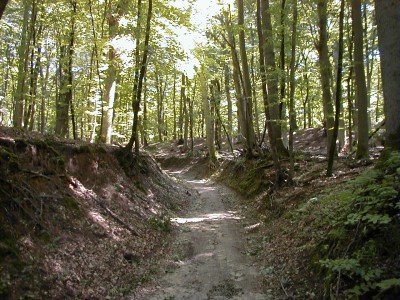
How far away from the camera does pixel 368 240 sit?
5.34 m

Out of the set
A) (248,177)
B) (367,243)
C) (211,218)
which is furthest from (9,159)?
(248,177)

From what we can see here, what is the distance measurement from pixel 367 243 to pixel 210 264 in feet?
12.6

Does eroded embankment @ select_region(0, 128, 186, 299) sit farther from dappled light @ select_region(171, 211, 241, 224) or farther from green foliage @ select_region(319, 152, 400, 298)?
green foliage @ select_region(319, 152, 400, 298)

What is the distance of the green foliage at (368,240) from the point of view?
4652 mm

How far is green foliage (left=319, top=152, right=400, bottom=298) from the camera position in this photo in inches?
183

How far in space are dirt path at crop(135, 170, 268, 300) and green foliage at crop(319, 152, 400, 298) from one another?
1.67 meters

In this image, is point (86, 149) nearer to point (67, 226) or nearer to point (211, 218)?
point (67, 226)

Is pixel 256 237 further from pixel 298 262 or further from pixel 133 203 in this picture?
pixel 133 203

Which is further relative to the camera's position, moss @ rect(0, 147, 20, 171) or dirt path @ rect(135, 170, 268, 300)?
moss @ rect(0, 147, 20, 171)

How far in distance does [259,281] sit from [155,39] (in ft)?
35.0

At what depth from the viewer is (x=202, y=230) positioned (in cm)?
1098

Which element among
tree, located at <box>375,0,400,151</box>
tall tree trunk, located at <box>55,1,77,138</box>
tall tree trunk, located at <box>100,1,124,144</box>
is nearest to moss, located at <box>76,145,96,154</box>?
tall tree trunk, located at <box>55,1,77,138</box>

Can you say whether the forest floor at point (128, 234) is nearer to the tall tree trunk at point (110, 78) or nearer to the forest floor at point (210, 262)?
the forest floor at point (210, 262)

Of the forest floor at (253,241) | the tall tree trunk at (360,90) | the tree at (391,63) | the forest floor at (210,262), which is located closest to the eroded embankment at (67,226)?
the forest floor at (210,262)
